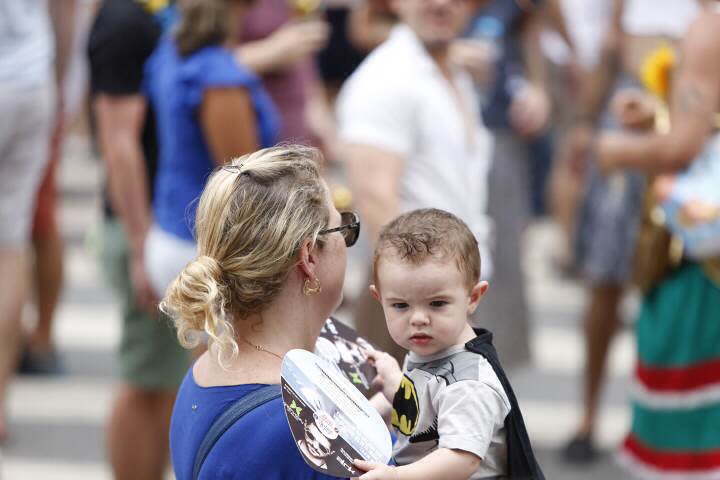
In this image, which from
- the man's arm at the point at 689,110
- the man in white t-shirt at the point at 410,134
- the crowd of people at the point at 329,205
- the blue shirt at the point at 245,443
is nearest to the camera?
the blue shirt at the point at 245,443

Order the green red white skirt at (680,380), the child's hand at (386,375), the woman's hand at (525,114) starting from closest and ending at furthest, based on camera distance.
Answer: the child's hand at (386,375) < the green red white skirt at (680,380) < the woman's hand at (525,114)

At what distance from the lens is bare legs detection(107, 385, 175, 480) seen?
409cm

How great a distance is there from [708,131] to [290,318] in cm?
191

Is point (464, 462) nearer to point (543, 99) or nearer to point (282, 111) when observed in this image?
point (282, 111)

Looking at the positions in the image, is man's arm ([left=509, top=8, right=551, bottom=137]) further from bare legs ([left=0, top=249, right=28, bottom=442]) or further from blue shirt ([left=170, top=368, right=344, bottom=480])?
blue shirt ([left=170, top=368, right=344, bottom=480])

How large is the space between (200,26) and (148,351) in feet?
3.45

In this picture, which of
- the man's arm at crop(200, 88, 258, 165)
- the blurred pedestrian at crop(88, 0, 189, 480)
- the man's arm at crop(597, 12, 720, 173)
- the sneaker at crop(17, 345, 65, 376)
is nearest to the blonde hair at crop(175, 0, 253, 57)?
the man's arm at crop(200, 88, 258, 165)

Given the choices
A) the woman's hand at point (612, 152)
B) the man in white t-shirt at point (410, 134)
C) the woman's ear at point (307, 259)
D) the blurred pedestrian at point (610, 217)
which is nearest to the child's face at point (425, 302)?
the woman's ear at point (307, 259)

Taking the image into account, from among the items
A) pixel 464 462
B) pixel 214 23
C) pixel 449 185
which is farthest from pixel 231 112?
pixel 464 462

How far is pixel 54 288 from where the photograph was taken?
18.9 ft

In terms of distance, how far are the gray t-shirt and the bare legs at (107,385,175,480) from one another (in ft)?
7.23

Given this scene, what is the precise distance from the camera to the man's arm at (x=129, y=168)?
4.12 meters

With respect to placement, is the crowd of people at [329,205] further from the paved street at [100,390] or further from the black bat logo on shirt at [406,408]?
the paved street at [100,390]

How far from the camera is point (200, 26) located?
3.82m
